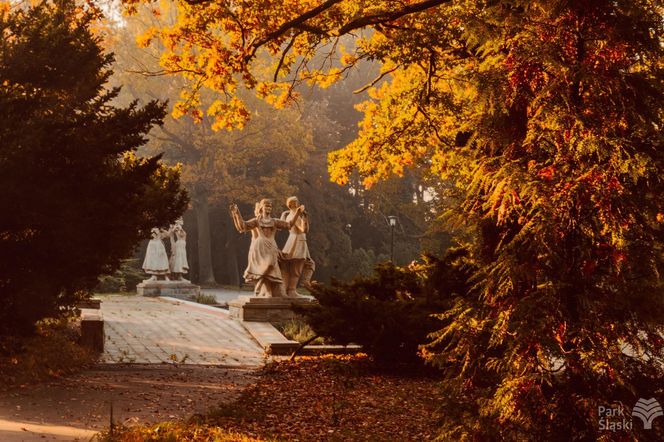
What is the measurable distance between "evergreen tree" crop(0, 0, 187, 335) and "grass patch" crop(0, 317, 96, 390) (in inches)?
23.3

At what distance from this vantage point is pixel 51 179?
9.56 meters

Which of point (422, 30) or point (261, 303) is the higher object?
point (422, 30)

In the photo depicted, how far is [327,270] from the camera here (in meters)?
43.8

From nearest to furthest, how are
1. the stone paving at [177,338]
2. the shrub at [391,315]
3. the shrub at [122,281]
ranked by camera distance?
the shrub at [391,315], the stone paving at [177,338], the shrub at [122,281]

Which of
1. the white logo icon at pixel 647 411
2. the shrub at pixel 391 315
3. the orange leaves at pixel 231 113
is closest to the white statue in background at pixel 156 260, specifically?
the orange leaves at pixel 231 113

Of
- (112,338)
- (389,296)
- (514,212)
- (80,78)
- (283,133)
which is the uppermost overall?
(283,133)

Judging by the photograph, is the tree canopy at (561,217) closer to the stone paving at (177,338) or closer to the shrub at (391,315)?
the shrub at (391,315)

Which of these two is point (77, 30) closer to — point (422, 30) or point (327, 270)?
point (422, 30)

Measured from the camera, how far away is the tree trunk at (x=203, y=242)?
41969 millimetres

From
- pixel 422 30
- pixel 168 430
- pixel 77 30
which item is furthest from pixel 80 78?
pixel 168 430

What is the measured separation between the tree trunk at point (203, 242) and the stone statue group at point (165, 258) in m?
8.93

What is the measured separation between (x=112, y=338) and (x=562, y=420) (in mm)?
12024

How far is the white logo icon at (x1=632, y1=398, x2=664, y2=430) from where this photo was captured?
444 cm

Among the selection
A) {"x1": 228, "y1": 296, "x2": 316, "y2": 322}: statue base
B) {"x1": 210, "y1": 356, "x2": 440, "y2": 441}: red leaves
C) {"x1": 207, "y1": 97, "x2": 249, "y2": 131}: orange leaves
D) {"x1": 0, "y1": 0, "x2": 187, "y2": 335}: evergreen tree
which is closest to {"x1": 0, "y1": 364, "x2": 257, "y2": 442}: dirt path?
{"x1": 210, "y1": 356, "x2": 440, "y2": 441}: red leaves
